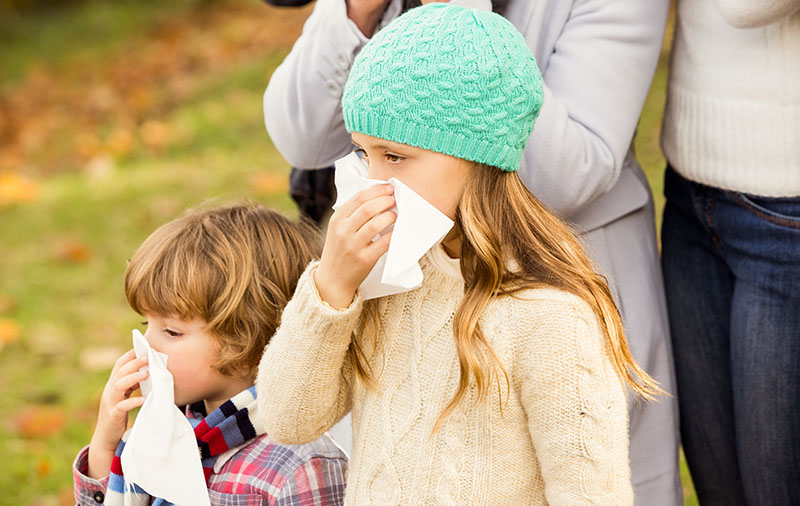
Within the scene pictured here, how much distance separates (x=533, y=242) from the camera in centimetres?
178

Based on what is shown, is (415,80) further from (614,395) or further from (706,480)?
(706,480)

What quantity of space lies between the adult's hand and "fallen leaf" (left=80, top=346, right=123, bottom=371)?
104 inches

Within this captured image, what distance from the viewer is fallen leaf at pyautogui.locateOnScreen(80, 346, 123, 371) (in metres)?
4.35

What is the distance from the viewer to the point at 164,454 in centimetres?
205

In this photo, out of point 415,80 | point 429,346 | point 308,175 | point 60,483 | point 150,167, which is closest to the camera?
point 415,80

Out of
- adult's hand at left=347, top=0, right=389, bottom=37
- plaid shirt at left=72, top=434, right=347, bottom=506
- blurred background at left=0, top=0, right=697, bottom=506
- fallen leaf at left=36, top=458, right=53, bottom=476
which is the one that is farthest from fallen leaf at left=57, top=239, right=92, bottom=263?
adult's hand at left=347, top=0, right=389, bottom=37

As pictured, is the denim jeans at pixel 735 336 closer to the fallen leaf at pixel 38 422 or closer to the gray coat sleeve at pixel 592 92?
the gray coat sleeve at pixel 592 92

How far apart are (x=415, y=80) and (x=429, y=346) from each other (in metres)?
0.51

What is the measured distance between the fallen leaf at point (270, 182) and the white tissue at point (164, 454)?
12.3ft

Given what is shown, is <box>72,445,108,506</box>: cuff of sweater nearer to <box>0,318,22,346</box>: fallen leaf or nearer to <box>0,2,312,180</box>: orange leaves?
<box>0,318,22,346</box>: fallen leaf

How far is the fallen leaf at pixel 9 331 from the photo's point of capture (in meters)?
4.57

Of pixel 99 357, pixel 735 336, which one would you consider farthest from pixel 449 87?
pixel 99 357

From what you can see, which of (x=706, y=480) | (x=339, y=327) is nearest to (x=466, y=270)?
(x=339, y=327)

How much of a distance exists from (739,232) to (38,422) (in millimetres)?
2961
